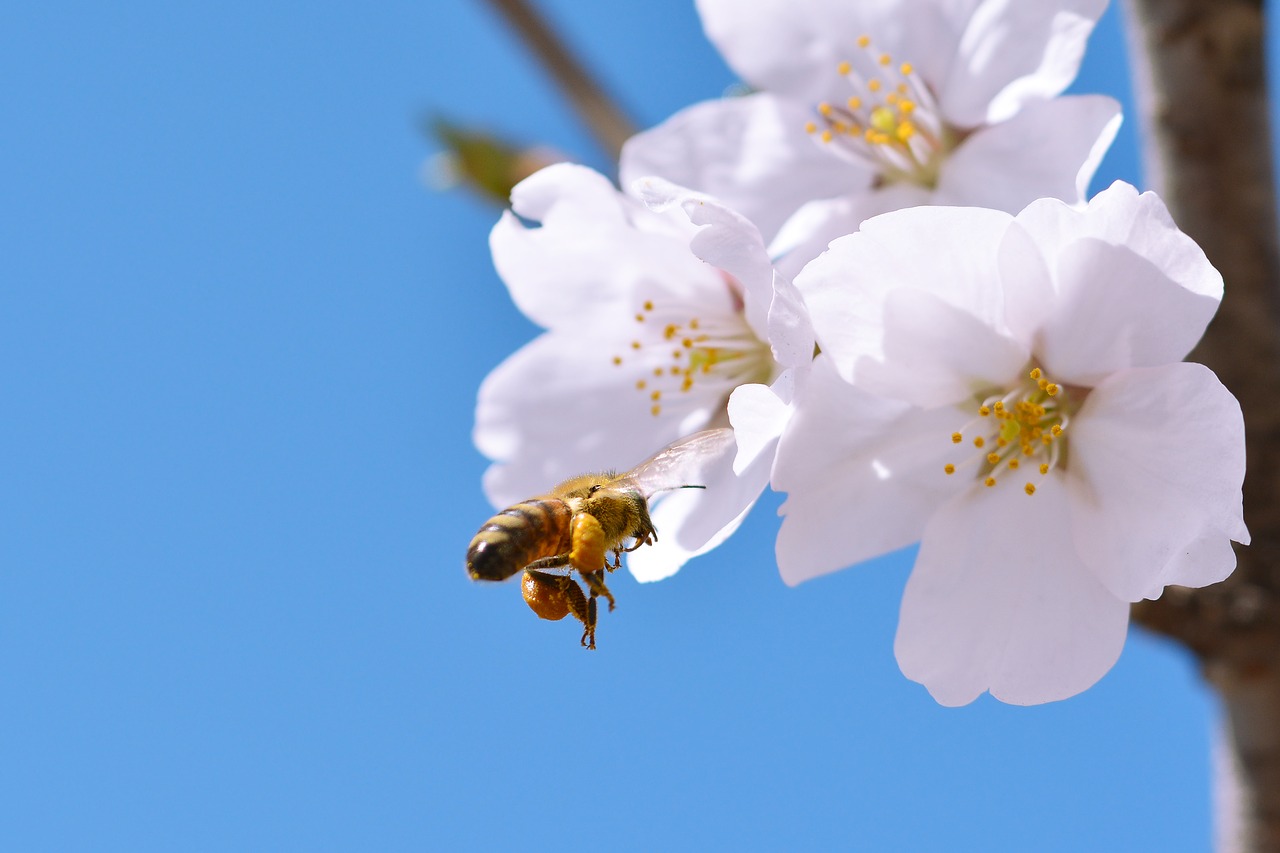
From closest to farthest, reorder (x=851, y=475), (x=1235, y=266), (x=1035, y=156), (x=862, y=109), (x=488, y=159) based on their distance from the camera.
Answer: (x=851, y=475)
(x=1035, y=156)
(x=862, y=109)
(x=1235, y=266)
(x=488, y=159)

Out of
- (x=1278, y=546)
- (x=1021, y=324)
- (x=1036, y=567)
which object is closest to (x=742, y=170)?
(x=1021, y=324)

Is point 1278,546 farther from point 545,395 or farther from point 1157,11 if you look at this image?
point 545,395

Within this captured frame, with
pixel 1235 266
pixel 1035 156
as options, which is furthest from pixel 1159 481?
pixel 1235 266

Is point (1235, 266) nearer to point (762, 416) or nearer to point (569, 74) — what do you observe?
point (762, 416)

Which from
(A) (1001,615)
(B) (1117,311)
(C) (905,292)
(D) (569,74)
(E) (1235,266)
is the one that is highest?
(D) (569,74)

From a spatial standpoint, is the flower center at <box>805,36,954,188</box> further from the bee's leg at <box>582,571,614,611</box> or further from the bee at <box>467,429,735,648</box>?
the bee's leg at <box>582,571,614,611</box>

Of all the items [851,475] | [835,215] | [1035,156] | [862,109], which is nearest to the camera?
[851,475]

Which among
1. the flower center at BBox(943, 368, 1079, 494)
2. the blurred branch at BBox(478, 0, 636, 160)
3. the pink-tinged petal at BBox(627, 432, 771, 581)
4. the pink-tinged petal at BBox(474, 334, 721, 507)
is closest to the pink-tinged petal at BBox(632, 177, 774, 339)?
the pink-tinged petal at BBox(627, 432, 771, 581)
